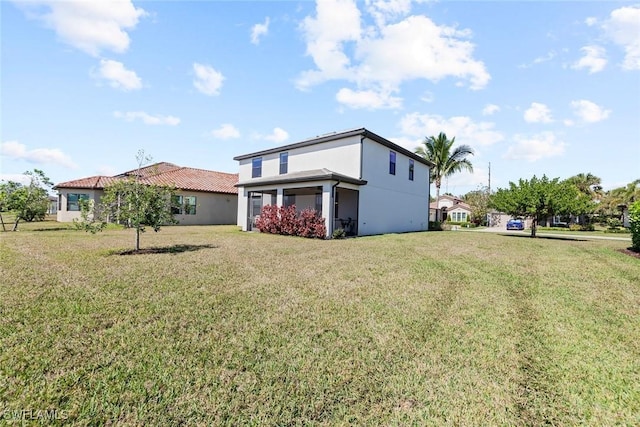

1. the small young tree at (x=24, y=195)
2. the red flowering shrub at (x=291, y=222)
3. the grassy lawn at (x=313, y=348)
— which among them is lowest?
the grassy lawn at (x=313, y=348)

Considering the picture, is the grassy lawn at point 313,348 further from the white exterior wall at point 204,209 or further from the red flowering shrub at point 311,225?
the white exterior wall at point 204,209

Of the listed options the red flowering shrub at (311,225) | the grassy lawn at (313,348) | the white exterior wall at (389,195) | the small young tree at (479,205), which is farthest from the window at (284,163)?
the small young tree at (479,205)

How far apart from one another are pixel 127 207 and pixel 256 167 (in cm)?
1301

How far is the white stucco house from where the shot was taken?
1602 centimetres

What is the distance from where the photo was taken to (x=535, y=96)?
43.2 feet

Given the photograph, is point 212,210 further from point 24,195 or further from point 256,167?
point 24,195

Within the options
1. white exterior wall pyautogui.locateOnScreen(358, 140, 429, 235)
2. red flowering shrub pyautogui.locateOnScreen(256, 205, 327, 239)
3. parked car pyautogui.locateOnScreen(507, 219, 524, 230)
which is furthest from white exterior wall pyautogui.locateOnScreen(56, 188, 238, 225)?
parked car pyautogui.locateOnScreen(507, 219, 524, 230)

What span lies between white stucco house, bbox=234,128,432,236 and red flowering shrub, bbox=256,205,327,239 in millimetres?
440

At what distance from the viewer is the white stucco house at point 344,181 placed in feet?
52.5

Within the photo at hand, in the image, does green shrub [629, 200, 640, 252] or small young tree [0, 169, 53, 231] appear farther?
small young tree [0, 169, 53, 231]

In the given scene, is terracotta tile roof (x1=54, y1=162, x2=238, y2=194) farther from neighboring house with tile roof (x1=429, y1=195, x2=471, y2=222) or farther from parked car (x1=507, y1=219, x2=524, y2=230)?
parked car (x1=507, y1=219, x2=524, y2=230)

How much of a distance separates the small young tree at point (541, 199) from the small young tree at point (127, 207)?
19055mm

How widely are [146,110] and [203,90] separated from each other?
2.81 metres

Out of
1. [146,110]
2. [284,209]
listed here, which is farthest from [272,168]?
[146,110]
